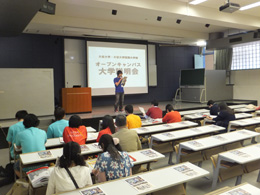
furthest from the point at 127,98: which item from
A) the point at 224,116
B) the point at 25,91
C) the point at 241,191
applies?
the point at 241,191

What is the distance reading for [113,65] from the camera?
29.7 feet

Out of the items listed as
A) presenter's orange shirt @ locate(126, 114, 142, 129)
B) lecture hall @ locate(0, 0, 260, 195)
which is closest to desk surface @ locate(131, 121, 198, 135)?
lecture hall @ locate(0, 0, 260, 195)

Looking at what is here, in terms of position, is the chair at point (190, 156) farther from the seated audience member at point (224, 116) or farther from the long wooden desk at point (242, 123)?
the seated audience member at point (224, 116)

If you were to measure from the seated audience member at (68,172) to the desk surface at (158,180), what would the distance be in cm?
7

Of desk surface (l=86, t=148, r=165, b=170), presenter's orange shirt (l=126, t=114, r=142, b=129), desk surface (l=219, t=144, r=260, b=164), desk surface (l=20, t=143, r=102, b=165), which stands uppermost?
presenter's orange shirt (l=126, t=114, r=142, b=129)

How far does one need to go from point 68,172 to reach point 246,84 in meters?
10.3

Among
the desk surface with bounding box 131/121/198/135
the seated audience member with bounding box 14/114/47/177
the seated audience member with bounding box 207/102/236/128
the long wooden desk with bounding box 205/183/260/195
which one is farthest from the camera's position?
the seated audience member with bounding box 207/102/236/128

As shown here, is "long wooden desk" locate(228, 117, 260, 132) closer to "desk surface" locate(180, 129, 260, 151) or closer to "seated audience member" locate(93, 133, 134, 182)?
"desk surface" locate(180, 129, 260, 151)

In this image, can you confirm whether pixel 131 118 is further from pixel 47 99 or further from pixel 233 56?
pixel 233 56

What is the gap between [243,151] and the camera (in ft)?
8.61

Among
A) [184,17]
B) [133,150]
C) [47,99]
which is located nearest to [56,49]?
[47,99]

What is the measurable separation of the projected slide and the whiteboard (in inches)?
89.6

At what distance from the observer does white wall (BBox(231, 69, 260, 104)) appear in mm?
9891

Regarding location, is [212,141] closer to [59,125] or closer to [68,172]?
[68,172]
